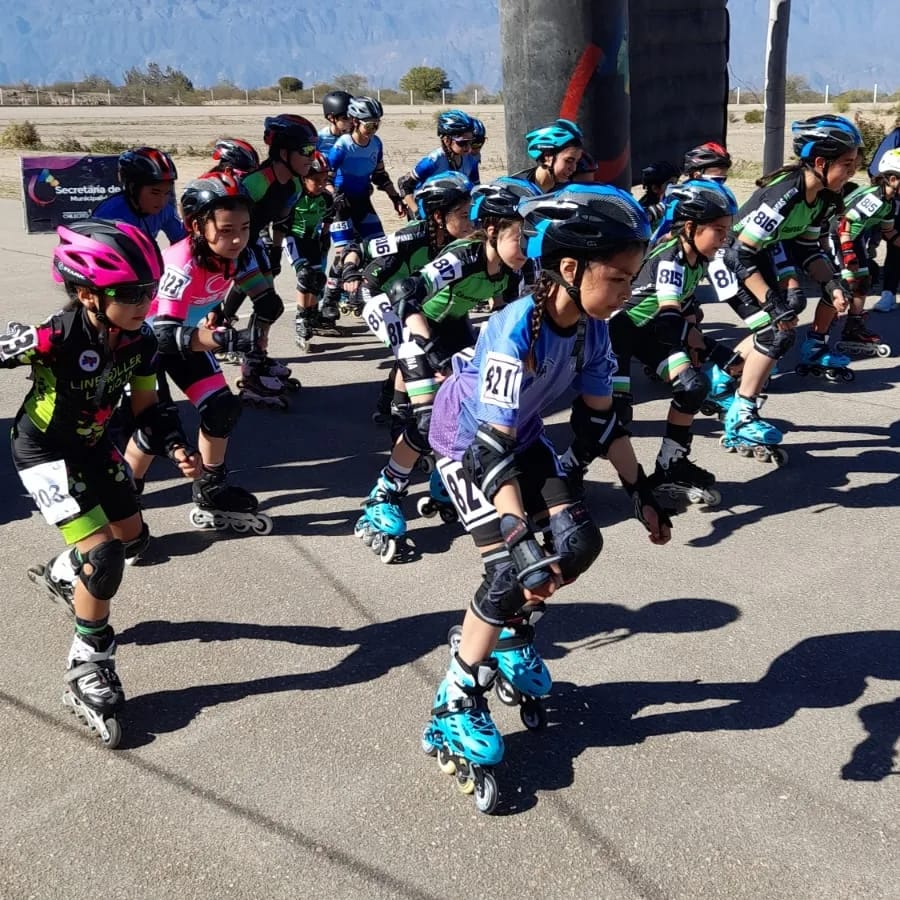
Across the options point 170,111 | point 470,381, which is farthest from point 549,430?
point 170,111

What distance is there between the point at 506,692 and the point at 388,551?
162 cm

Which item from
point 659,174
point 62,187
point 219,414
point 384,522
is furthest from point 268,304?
point 62,187

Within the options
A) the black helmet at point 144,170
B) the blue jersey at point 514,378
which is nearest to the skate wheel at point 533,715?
the blue jersey at point 514,378

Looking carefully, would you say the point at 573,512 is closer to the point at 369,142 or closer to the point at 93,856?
the point at 93,856

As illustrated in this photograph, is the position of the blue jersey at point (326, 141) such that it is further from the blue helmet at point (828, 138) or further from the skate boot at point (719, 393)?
the blue helmet at point (828, 138)

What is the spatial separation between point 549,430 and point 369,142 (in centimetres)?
434

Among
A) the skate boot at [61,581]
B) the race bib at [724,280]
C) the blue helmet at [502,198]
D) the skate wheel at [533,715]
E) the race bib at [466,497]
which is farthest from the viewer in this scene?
the race bib at [724,280]

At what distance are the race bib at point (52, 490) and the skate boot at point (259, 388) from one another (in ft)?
13.4

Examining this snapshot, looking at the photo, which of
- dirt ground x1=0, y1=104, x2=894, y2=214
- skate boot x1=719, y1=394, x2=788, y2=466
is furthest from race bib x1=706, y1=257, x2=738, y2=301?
dirt ground x1=0, y1=104, x2=894, y2=214

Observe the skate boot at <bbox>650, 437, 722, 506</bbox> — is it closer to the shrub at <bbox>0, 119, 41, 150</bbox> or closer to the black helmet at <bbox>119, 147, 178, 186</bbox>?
the black helmet at <bbox>119, 147, 178, 186</bbox>

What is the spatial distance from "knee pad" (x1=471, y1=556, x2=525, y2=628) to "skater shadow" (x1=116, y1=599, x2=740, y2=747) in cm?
77

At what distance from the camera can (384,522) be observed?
5723mm

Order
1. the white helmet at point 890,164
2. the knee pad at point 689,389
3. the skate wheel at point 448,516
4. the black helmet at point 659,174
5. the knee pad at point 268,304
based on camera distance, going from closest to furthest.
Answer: the skate wheel at point 448,516, the knee pad at point 689,389, the knee pad at point 268,304, the white helmet at point 890,164, the black helmet at point 659,174

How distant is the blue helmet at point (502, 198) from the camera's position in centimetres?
554
